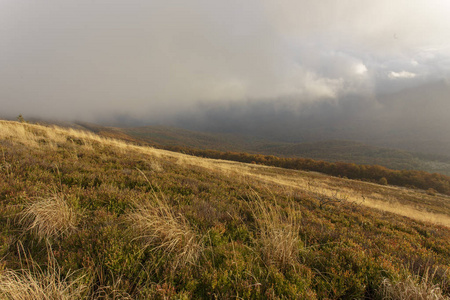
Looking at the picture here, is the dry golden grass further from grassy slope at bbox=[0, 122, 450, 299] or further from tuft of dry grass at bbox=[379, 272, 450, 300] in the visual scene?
tuft of dry grass at bbox=[379, 272, 450, 300]

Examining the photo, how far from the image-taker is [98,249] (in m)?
2.91

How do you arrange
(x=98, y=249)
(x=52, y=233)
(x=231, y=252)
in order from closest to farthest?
(x=98, y=249) < (x=231, y=252) < (x=52, y=233)

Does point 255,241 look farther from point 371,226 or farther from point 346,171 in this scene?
point 346,171

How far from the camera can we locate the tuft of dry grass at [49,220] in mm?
3362

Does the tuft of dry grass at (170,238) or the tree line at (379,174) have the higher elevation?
the tuft of dry grass at (170,238)

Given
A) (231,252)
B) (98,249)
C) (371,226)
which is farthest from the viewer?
(371,226)

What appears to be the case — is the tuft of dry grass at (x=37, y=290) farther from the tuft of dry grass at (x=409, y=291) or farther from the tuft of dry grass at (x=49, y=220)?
the tuft of dry grass at (x=409, y=291)

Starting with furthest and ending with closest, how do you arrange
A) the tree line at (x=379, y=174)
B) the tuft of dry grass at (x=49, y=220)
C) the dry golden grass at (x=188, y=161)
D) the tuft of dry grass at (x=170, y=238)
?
1. the tree line at (x=379, y=174)
2. the dry golden grass at (x=188, y=161)
3. the tuft of dry grass at (x=49, y=220)
4. the tuft of dry grass at (x=170, y=238)

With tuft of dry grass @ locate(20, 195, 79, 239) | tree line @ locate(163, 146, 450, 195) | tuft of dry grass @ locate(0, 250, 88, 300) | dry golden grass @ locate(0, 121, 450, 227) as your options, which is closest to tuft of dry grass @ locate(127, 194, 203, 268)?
tuft of dry grass @ locate(0, 250, 88, 300)

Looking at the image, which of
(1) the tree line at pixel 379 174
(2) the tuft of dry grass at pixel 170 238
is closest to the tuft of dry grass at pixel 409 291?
(2) the tuft of dry grass at pixel 170 238

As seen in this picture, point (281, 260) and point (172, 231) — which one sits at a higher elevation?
point (172, 231)

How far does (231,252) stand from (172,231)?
118 centimetres

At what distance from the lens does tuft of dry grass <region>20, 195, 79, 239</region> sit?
3.36 metres

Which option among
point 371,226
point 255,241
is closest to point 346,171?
point 371,226
